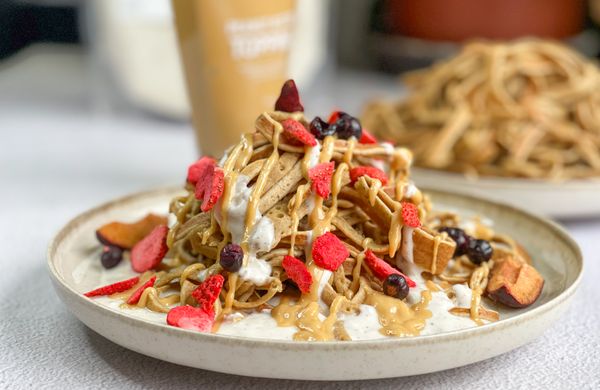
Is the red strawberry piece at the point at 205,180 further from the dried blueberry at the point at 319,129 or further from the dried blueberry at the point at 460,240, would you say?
the dried blueberry at the point at 460,240

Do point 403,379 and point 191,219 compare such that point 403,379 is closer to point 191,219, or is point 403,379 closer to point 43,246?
point 191,219

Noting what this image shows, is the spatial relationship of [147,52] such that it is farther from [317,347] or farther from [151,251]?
[317,347]

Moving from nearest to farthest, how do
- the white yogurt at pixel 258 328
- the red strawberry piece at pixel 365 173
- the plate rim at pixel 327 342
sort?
the plate rim at pixel 327 342 < the white yogurt at pixel 258 328 < the red strawberry piece at pixel 365 173

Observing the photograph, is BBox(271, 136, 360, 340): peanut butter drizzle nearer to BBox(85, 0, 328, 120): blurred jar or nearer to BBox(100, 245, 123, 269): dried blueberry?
BBox(100, 245, 123, 269): dried blueberry

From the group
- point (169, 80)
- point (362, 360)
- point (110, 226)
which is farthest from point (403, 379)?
point (169, 80)

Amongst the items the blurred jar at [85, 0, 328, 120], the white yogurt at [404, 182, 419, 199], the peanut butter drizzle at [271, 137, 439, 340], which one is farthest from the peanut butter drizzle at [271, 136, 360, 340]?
the blurred jar at [85, 0, 328, 120]

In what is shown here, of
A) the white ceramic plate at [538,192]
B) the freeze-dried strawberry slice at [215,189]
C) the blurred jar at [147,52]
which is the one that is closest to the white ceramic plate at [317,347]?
the freeze-dried strawberry slice at [215,189]
